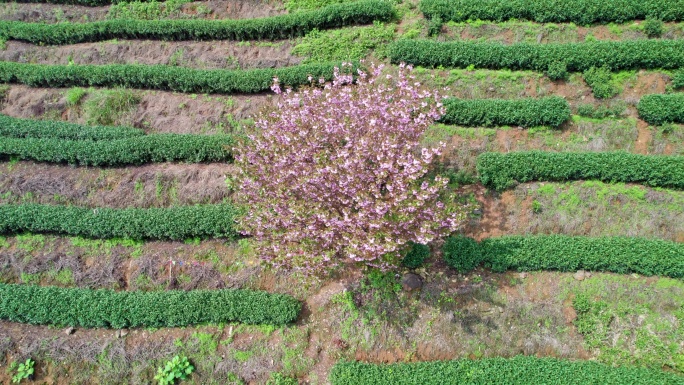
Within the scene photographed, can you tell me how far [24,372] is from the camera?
1184 centimetres

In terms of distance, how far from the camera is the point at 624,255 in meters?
11.8

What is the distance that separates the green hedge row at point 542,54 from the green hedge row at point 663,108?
1.45 m

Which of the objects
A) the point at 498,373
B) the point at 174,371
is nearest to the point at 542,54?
the point at 498,373

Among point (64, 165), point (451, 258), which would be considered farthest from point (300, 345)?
point (64, 165)

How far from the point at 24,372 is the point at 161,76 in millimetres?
9914

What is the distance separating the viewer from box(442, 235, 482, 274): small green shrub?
12.0 meters

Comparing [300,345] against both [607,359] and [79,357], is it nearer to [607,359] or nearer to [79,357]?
[79,357]

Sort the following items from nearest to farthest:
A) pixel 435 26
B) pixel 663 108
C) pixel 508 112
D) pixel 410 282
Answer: pixel 410 282 → pixel 663 108 → pixel 508 112 → pixel 435 26

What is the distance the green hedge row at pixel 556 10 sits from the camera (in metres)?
A: 15.5

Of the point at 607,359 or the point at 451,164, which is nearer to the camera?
the point at 607,359

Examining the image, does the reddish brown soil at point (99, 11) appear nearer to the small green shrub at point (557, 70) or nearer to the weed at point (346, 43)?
the weed at point (346, 43)

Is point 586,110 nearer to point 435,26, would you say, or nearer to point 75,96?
point 435,26

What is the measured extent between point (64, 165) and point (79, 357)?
258 inches

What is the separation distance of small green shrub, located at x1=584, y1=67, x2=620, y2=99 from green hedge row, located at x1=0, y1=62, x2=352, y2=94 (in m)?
8.11
